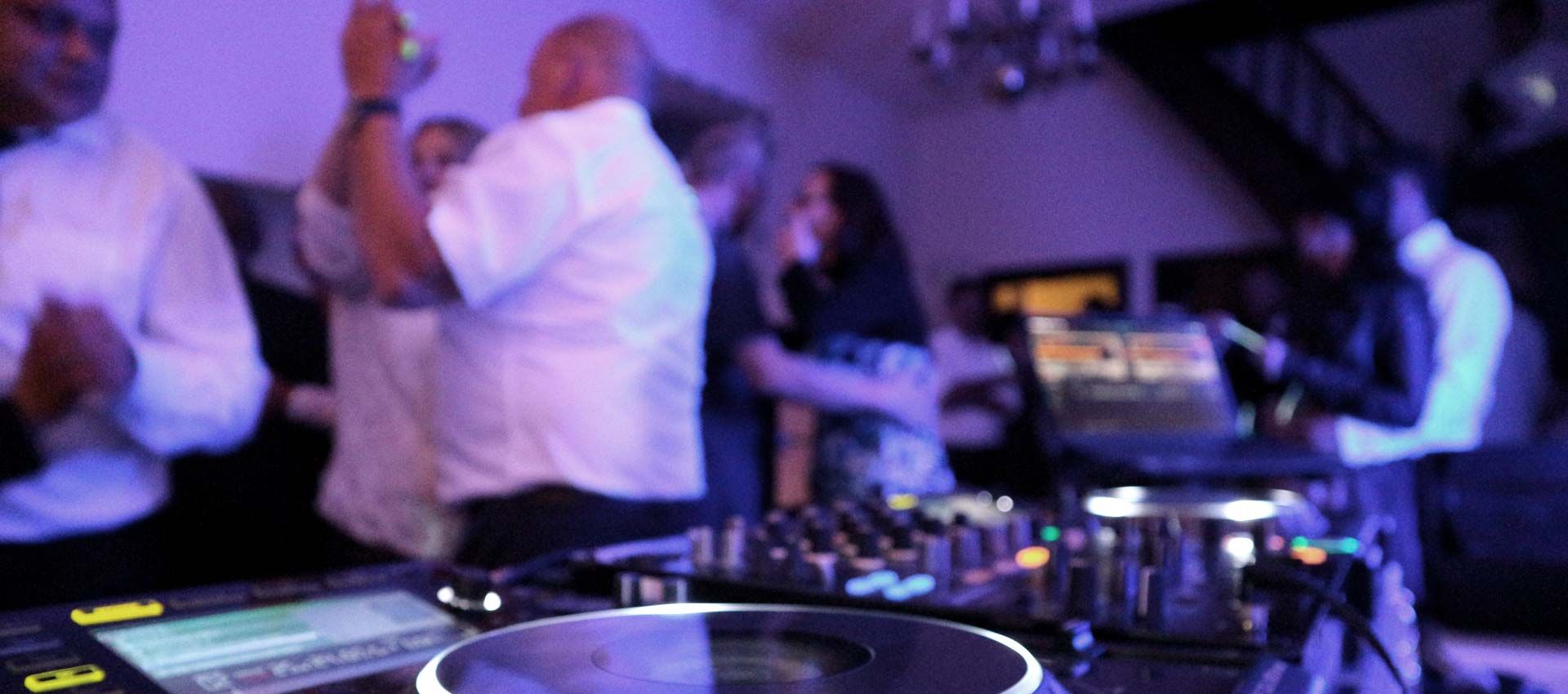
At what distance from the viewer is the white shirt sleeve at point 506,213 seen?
1025 mm

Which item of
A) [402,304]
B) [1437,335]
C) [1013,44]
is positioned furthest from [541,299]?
[1013,44]

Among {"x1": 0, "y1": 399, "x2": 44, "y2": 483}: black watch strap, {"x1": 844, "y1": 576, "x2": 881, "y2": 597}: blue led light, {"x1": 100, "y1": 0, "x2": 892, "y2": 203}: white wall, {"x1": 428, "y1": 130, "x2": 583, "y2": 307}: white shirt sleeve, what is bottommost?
{"x1": 844, "y1": 576, "x2": 881, "y2": 597}: blue led light

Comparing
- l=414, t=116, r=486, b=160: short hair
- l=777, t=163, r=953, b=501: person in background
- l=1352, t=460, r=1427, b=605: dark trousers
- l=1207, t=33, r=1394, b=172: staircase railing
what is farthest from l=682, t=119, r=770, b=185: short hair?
l=1207, t=33, r=1394, b=172: staircase railing

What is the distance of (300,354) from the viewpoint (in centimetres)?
186

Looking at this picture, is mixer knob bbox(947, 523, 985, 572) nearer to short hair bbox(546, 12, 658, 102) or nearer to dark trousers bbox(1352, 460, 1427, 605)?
short hair bbox(546, 12, 658, 102)

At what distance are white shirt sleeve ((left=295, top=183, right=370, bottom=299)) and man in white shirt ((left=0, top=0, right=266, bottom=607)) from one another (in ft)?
0.98

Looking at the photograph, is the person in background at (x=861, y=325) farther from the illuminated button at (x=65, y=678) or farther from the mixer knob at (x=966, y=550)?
the illuminated button at (x=65, y=678)

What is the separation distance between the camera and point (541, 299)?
44.9 inches

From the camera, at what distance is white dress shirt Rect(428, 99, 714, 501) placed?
1.06 metres

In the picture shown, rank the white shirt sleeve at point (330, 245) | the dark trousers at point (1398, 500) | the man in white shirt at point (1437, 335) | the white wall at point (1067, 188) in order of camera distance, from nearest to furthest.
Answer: the white shirt sleeve at point (330, 245), the dark trousers at point (1398, 500), the man in white shirt at point (1437, 335), the white wall at point (1067, 188)

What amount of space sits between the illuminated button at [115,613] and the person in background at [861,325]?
1505 millimetres

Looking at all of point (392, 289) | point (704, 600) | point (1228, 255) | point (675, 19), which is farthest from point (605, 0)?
point (1228, 255)

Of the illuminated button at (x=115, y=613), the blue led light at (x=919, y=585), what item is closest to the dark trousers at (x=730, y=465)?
the blue led light at (x=919, y=585)

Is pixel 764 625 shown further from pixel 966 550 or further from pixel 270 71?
pixel 270 71
